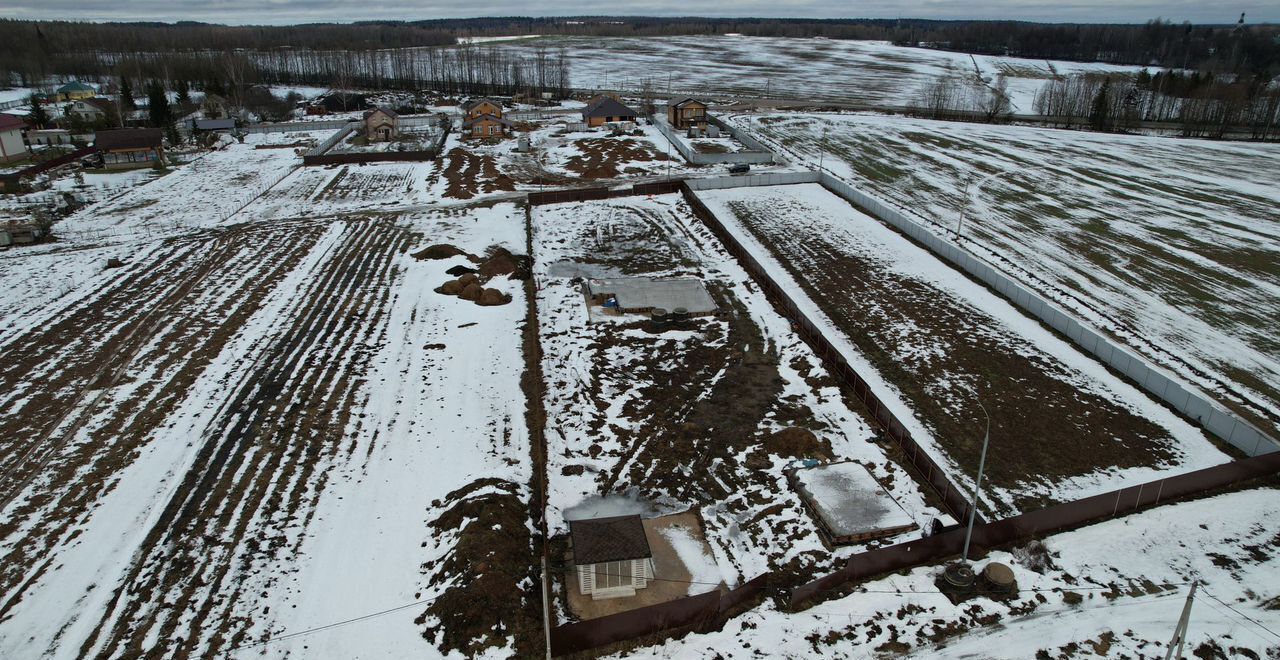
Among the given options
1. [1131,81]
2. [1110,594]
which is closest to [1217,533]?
[1110,594]

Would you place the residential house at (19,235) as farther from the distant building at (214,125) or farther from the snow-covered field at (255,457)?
the distant building at (214,125)

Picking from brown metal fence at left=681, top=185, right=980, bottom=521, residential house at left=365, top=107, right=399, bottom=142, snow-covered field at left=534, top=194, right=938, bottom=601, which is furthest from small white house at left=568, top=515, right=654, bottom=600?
residential house at left=365, top=107, right=399, bottom=142

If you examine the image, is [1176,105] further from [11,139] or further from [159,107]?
[11,139]

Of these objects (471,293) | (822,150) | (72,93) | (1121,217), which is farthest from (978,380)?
(72,93)

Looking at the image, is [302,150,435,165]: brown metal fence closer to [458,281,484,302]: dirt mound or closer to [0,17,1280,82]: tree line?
[458,281,484,302]: dirt mound

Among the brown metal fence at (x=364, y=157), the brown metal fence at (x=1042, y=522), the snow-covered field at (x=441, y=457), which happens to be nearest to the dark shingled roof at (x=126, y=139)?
the brown metal fence at (x=364, y=157)
